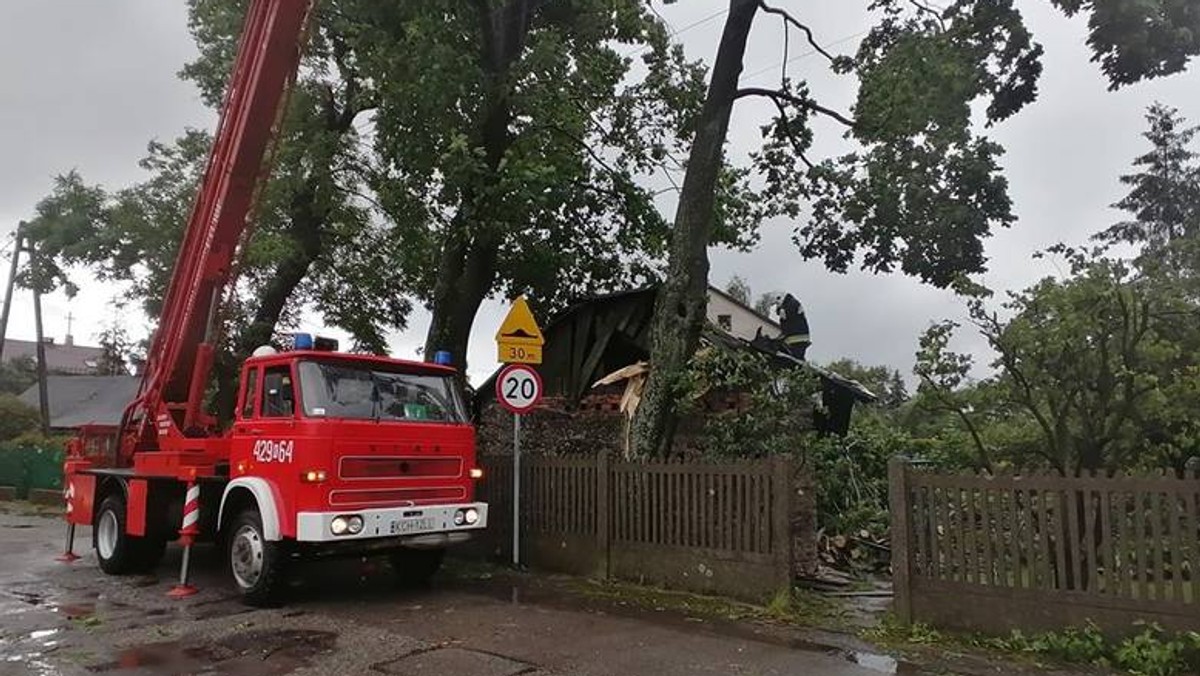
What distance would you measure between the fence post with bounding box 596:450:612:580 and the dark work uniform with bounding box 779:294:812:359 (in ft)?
24.6

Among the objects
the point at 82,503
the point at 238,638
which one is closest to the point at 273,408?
the point at 238,638

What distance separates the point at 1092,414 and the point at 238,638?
24.6ft

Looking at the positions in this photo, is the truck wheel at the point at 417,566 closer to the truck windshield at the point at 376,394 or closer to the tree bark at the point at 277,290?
the truck windshield at the point at 376,394

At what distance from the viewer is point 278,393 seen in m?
8.92

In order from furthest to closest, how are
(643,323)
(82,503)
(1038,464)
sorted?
1. (643,323)
2. (82,503)
3. (1038,464)

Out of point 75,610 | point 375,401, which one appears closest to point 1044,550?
point 375,401

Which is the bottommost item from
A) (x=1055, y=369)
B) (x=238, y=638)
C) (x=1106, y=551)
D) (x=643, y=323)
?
(x=238, y=638)

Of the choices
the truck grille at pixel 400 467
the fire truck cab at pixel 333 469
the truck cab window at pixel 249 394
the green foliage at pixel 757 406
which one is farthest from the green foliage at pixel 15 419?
the green foliage at pixel 757 406

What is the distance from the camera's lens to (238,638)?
749 centimetres

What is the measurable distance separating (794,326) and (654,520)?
8.65 m

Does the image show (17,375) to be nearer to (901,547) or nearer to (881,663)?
(901,547)

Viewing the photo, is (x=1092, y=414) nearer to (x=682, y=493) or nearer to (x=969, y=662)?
(x=969, y=662)

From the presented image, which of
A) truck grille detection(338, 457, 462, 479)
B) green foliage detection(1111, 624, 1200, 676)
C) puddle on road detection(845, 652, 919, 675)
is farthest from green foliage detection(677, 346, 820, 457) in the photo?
green foliage detection(1111, 624, 1200, 676)

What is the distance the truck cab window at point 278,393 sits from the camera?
8.77 m
